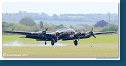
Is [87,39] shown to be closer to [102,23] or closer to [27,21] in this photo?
[102,23]

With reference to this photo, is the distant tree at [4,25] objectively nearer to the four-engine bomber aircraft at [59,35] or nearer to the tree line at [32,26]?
the tree line at [32,26]

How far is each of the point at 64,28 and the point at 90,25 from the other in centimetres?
25

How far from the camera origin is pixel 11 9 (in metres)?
7.72

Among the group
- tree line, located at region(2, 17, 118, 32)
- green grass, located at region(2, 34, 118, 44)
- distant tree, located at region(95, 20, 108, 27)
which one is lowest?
green grass, located at region(2, 34, 118, 44)

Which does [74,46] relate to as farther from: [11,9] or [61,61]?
[11,9]

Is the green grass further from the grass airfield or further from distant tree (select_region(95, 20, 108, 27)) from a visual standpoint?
distant tree (select_region(95, 20, 108, 27))

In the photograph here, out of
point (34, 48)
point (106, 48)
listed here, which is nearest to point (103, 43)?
point (106, 48)

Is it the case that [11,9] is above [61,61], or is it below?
above

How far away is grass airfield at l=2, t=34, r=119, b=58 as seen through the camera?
7.68 meters

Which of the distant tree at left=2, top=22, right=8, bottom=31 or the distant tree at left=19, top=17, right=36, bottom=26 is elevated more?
the distant tree at left=19, top=17, right=36, bottom=26

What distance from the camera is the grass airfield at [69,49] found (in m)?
7.68

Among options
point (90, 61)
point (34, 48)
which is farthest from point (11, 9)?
point (90, 61)

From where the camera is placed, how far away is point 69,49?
772 centimetres

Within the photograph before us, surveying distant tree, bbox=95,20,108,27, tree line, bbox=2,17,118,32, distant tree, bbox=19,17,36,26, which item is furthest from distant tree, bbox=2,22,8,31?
distant tree, bbox=95,20,108,27
